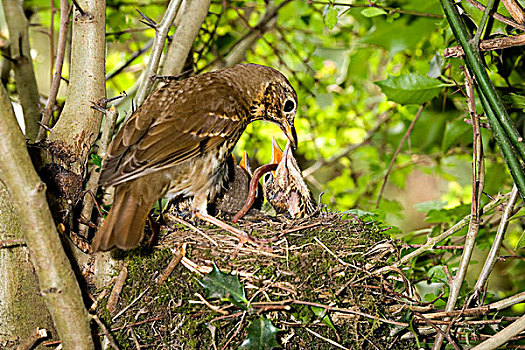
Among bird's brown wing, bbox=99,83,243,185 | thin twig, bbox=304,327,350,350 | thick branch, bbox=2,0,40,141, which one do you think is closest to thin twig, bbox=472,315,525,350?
thin twig, bbox=304,327,350,350

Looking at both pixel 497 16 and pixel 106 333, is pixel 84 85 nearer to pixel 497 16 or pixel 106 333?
pixel 106 333

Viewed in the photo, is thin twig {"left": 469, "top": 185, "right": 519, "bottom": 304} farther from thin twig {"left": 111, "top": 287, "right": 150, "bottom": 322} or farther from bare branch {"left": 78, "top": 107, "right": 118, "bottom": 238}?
bare branch {"left": 78, "top": 107, "right": 118, "bottom": 238}

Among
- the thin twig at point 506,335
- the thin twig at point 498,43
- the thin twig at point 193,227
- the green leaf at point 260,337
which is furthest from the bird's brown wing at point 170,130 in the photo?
the thin twig at point 506,335

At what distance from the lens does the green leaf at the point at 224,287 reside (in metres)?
1.70

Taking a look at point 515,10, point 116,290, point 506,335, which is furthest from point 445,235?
point 116,290

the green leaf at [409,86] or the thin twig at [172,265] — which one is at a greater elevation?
the green leaf at [409,86]

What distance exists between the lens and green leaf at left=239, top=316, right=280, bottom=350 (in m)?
1.66

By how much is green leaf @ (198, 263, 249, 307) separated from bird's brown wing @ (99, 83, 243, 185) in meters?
0.45

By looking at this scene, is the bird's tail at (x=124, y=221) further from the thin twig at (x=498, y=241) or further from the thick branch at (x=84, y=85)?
the thin twig at (x=498, y=241)

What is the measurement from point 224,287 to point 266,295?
6.6 inches

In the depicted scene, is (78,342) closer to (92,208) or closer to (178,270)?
(178,270)

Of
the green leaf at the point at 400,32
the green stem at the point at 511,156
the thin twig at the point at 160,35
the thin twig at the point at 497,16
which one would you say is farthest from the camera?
the green leaf at the point at 400,32

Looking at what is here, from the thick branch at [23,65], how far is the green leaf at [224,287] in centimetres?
148

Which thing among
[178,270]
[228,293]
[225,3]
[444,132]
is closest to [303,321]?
[228,293]
